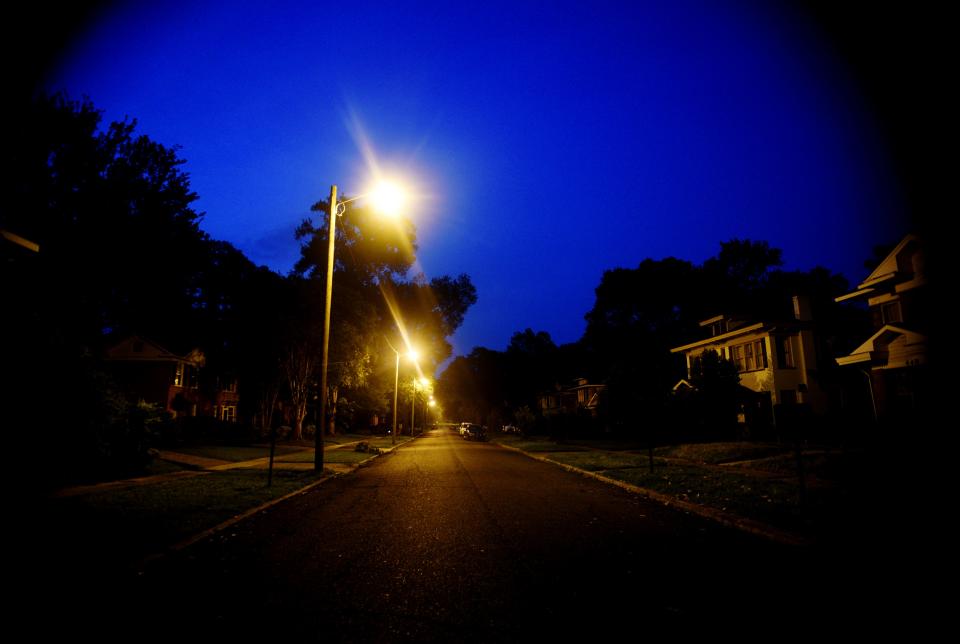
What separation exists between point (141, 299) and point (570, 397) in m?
52.1

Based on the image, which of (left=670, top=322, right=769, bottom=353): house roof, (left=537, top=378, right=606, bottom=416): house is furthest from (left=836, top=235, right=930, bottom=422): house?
(left=537, top=378, right=606, bottom=416): house

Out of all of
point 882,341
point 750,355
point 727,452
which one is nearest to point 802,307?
point 750,355

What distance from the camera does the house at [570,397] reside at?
203 ft

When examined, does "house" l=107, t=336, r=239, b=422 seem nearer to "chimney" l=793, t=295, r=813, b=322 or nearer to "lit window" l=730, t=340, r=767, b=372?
"lit window" l=730, t=340, r=767, b=372

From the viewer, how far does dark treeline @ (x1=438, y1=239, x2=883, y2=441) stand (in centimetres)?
3197

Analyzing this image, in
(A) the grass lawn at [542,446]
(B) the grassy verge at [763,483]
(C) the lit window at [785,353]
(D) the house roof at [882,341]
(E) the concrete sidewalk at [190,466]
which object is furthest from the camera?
(C) the lit window at [785,353]

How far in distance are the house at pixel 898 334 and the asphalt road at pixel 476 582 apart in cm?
1731

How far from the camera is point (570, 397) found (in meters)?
71.8

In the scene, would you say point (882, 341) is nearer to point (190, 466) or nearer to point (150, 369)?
point (190, 466)

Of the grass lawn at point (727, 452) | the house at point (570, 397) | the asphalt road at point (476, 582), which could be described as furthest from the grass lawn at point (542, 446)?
the asphalt road at point (476, 582)

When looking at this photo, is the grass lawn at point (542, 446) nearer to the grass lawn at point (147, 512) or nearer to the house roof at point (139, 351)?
the grass lawn at point (147, 512)

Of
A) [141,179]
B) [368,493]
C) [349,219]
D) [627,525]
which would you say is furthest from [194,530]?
[349,219]

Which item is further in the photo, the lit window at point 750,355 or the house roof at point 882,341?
the lit window at point 750,355

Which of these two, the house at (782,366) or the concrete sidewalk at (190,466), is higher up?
the house at (782,366)
